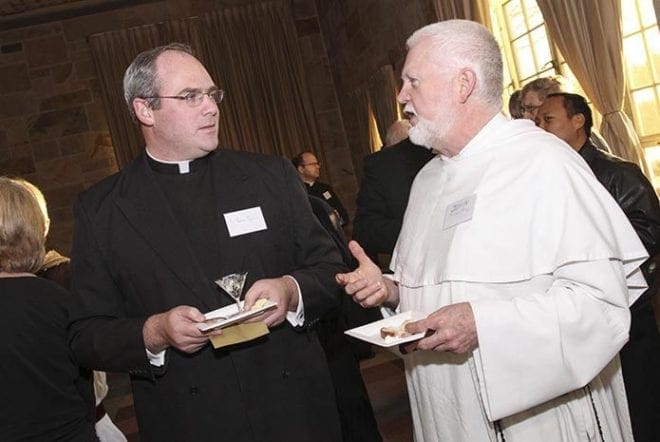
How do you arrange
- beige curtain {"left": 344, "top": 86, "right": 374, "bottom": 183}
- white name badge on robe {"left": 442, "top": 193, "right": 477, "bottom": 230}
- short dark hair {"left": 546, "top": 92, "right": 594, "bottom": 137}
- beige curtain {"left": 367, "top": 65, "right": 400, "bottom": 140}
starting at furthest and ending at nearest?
beige curtain {"left": 344, "top": 86, "right": 374, "bottom": 183}
beige curtain {"left": 367, "top": 65, "right": 400, "bottom": 140}
short dark hair {"left": 546, "top": 92, "right": 594, "bottom": 137}
white name badge on robe {"left": 442, "top": 193, "right": 477, "bottom": 230}

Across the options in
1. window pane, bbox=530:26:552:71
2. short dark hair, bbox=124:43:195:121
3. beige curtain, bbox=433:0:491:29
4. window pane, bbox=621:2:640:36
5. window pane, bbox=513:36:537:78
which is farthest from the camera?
beige curtain, bbox=433:0:491:29

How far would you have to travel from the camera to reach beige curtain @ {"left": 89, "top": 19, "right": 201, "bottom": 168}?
1223 cm

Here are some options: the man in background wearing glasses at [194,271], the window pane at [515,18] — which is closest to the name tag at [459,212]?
the man in background wearing glasses at [194,271]

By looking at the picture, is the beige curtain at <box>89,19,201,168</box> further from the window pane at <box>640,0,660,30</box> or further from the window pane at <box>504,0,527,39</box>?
the window pane at <box>640,0,660,30</box>

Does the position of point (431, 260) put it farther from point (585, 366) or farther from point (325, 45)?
point (325, 45)

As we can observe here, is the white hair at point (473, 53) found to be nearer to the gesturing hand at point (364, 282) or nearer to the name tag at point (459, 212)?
the name tag at point (459, 212)

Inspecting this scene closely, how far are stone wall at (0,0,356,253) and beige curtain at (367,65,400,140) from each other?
384 cm

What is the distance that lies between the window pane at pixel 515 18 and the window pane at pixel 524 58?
87 mm

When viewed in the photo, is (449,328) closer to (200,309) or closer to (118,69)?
(200,309)

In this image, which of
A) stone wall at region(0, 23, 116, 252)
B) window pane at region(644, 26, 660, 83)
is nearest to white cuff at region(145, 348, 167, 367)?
window pane at region(644, 26, 660, 83)

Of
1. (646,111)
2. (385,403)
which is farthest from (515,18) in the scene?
(385,403)

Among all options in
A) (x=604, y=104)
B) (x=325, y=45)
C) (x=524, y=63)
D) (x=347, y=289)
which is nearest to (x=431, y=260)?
(x=347, y=289)

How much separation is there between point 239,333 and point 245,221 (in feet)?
1.82

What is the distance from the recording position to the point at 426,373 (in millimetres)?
2303
